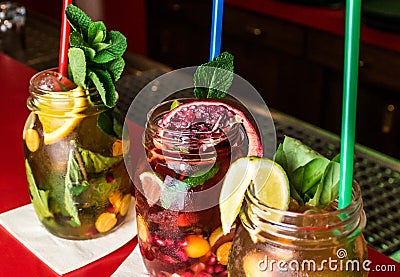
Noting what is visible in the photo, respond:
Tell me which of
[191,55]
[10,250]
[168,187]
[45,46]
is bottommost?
[191,55]

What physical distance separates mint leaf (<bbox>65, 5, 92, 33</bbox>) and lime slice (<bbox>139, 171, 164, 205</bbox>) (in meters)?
0.20

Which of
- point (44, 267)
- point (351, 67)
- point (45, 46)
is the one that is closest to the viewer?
point (351, 67)

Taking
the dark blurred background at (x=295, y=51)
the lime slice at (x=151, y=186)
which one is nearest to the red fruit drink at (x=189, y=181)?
the lime slice at (x=151, y=186)

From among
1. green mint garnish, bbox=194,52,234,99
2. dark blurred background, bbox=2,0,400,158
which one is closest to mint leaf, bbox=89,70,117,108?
green mint garnish, bbox=194,52,234,99

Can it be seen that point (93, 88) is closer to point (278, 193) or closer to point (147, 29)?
point (278, 193)

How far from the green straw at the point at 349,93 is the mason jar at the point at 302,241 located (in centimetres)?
3

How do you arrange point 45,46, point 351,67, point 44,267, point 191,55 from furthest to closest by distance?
point 191,55 < point 45,46 < point 44,267 < point 351,67

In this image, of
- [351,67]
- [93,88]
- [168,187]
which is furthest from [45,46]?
[351,67]

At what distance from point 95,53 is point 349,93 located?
367 mm

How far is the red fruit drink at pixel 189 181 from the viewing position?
29.1 inches

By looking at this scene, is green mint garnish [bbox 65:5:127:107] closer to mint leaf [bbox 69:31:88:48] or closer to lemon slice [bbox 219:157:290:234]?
mint leaf [bbox 69:31:88:48]

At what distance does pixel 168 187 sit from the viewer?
75cm

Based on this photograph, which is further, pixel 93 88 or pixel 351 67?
pixel 93 88

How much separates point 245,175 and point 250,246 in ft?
0.28
